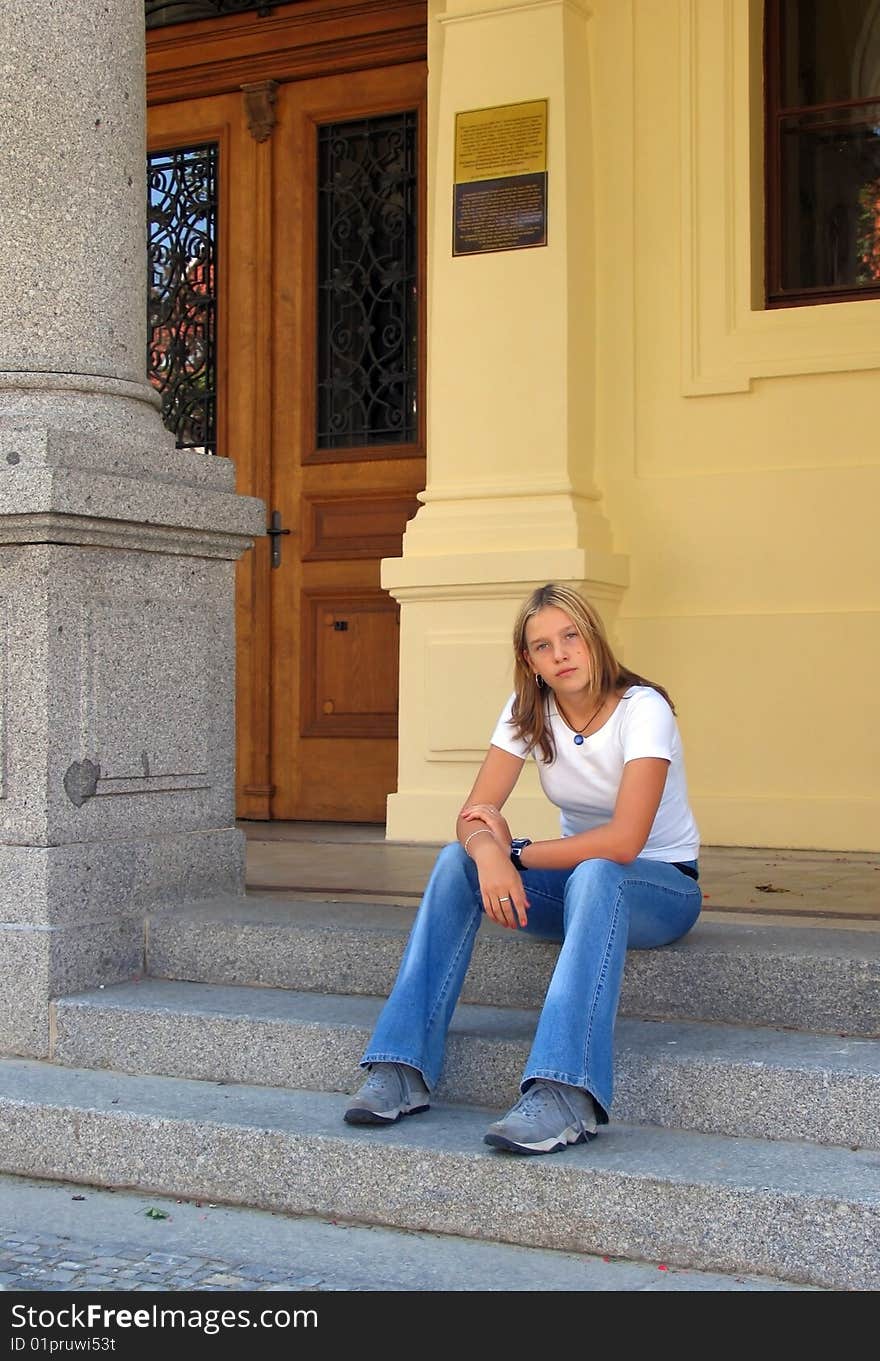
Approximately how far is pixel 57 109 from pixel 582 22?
9.85 ft

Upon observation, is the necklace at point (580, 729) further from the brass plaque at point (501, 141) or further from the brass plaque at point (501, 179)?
the brass plaque at point (501, 141)

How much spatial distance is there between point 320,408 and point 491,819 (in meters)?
4.25

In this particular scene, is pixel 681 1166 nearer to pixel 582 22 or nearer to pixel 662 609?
pixel 662 609

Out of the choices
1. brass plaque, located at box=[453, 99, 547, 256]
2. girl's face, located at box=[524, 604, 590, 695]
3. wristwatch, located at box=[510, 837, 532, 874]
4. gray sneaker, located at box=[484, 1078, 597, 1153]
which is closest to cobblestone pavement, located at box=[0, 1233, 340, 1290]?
gray sneaker, located at box=[484, 1078, 597, 1153]

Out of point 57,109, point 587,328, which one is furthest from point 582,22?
point 57,109

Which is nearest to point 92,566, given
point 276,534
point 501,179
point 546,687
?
point 546,687

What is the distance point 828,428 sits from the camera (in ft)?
21.5

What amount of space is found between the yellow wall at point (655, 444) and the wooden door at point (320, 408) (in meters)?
0.55

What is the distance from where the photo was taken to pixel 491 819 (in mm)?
3918

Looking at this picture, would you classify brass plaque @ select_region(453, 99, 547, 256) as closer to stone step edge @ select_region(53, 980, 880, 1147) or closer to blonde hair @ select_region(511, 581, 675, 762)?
blonde hair @ select_region(511, 581, 675, 762)

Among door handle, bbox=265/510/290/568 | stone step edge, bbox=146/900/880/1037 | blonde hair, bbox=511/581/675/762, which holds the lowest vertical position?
stone step edge, bbox=146/900/880/1037

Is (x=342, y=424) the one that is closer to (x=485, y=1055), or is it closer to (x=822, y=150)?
(x=822, y=150)

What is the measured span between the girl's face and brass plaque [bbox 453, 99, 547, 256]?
11.0 ft

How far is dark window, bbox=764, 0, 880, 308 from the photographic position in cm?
671
